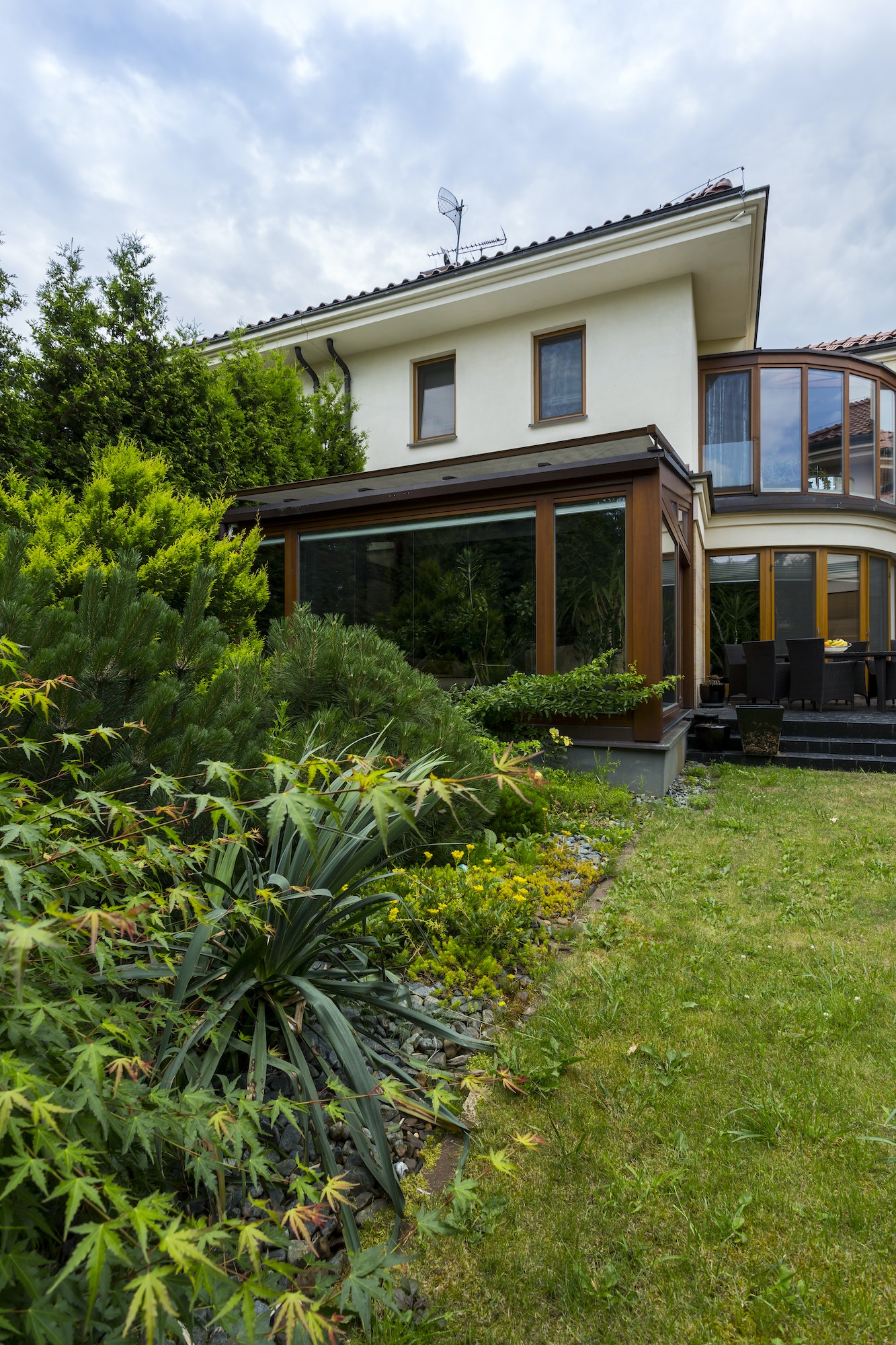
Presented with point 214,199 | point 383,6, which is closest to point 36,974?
point 383,6

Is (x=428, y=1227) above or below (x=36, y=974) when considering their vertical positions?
below

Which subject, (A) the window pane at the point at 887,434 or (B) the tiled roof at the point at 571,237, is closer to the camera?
(B) the tiled roof at the point at 571,237

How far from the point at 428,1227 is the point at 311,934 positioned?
29.6 inches

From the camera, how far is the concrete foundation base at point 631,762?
6.24 metres

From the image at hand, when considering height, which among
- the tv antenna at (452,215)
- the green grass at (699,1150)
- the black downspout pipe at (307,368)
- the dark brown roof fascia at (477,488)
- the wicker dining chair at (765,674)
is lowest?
the green grass at (699,1150)

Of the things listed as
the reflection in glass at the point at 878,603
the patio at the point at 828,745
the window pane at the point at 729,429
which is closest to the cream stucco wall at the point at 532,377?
the window pane at the point at 729,429

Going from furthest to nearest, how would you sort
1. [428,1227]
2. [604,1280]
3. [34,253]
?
[34,253] < [428,1227] < [604,1280]

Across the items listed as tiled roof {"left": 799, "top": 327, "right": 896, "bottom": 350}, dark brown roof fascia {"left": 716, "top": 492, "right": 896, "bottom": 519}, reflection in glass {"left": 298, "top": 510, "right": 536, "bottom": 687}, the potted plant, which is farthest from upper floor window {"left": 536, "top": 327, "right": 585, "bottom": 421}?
tiled roof {"left": 799, "top": 327, "right": 896, "bottom": 350}

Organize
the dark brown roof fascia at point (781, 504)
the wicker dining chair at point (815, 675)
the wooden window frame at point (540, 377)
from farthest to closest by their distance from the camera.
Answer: the dark brown roof fascia at point (781, 504), the wooden window frame at point (540, 377), the wicker dining chair at point (815, 675)

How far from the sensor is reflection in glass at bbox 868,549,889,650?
13.2 metres

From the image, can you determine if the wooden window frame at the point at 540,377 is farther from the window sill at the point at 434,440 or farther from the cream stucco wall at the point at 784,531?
the cream stucco wall at the point at 784,531

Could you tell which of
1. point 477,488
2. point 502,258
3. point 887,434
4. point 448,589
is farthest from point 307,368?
point 887,434

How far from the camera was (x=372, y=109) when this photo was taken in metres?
14.6

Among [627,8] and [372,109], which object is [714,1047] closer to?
[627,8]
